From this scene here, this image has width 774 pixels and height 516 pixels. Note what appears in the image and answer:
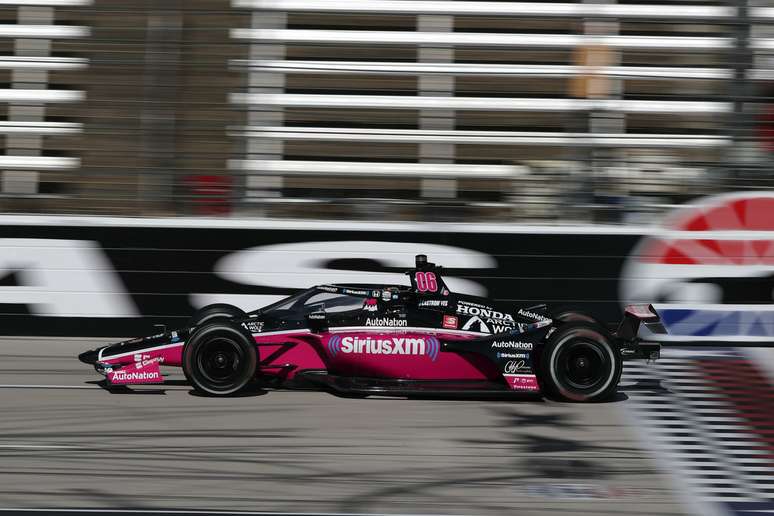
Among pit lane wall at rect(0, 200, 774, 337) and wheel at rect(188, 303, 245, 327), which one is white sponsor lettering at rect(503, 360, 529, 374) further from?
pit lane wall at rect(0, 200, 774, 337)

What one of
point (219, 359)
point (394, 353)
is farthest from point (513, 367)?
point (219, 359)

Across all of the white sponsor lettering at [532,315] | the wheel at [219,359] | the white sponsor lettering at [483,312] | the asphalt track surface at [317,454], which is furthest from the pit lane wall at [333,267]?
the wheel at [219,359]

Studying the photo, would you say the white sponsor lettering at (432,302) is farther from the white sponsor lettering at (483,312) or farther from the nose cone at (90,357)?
the nose cone at (90,357)

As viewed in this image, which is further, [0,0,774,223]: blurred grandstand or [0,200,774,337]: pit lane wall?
[0,0,774,223]: blurred grandstand

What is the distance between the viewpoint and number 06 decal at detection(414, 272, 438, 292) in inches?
279

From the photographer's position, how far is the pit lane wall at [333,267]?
29.9ft

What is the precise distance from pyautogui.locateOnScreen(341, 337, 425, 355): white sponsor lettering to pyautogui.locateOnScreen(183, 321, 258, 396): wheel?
637 millimetres

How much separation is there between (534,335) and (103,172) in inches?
189

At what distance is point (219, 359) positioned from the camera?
6934mm

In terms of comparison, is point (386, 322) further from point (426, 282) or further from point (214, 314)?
point (214, 314)

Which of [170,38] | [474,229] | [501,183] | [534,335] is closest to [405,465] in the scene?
[534,335]

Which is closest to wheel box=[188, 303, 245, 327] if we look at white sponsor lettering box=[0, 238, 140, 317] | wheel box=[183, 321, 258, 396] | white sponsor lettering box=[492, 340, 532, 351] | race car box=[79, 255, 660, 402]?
race car box=[79, 255, 660, 402]

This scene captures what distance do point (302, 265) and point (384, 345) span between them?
2424 mm

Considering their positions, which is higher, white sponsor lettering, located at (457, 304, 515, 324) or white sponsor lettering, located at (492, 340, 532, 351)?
white sponsor lettering, located at (457, 304, 515, 324)
